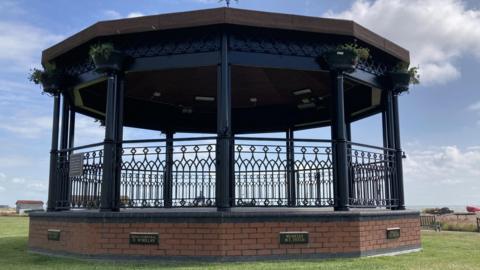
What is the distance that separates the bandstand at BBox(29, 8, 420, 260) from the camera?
7395 mm

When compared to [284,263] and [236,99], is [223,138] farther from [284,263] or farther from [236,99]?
[236,99]

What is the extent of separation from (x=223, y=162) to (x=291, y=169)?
2.94 m

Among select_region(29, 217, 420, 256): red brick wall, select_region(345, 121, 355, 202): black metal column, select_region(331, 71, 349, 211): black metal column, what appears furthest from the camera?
select_region(345, 121, 355, 202): black metal column

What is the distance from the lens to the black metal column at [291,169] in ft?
27.4

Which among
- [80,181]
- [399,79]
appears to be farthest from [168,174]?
[399,79]

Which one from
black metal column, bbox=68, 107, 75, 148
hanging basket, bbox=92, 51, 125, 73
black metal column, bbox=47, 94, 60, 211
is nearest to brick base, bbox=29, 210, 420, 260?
black metal column, bbox=47, 94, 60, 211

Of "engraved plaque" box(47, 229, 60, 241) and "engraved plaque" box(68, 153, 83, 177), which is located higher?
"engraved plaque" box(68, 153, 83, 177)

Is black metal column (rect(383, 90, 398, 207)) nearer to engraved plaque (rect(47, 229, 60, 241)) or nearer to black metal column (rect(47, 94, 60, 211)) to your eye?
engraved plaque (rect(47, 229, 60, 241))

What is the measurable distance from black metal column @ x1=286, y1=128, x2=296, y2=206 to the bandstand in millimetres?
96

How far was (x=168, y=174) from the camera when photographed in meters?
10.6

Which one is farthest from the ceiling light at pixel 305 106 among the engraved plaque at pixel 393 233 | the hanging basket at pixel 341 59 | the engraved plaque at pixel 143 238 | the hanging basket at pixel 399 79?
the engraved plaque at pixel 143 238

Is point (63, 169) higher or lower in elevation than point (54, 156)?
lower

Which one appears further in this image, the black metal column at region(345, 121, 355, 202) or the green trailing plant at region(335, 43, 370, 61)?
the black metal column at region(345, 121, 355, 202)

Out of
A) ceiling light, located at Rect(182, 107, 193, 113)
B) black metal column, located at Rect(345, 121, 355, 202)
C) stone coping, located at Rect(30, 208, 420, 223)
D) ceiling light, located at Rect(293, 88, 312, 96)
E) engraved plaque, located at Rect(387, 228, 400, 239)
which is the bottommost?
engraved plaque, located at Rect(387, 228, 400, 239)
